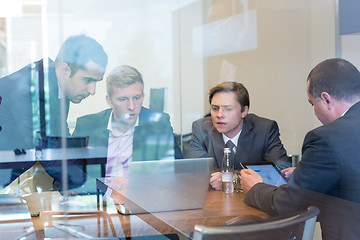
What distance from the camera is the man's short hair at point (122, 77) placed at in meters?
3.03

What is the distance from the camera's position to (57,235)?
2578mm

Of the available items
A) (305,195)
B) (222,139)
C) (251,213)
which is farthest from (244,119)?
(251,213)

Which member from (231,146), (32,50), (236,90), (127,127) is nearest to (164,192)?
(231,146)

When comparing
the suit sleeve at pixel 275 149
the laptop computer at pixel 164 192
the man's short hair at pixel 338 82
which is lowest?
the laptop computer at pixel 164 192

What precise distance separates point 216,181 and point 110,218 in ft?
2.29

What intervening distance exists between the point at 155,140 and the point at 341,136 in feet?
4.71

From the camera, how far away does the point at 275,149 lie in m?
3.12

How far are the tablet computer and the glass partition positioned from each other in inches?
29.5

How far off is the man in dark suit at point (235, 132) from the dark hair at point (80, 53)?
801 mm

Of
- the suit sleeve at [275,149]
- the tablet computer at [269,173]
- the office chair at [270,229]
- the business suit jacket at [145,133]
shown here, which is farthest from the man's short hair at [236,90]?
the office chair at [270,229]

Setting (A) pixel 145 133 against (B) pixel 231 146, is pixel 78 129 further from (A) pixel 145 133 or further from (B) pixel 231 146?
(B) pixel 231 146

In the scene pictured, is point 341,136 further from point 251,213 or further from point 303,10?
point 303,10

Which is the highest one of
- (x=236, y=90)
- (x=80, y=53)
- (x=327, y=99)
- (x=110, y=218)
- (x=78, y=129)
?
(x=80, y=53)

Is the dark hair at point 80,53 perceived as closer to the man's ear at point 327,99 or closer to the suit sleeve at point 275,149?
the suit sleeve at point 275,149
